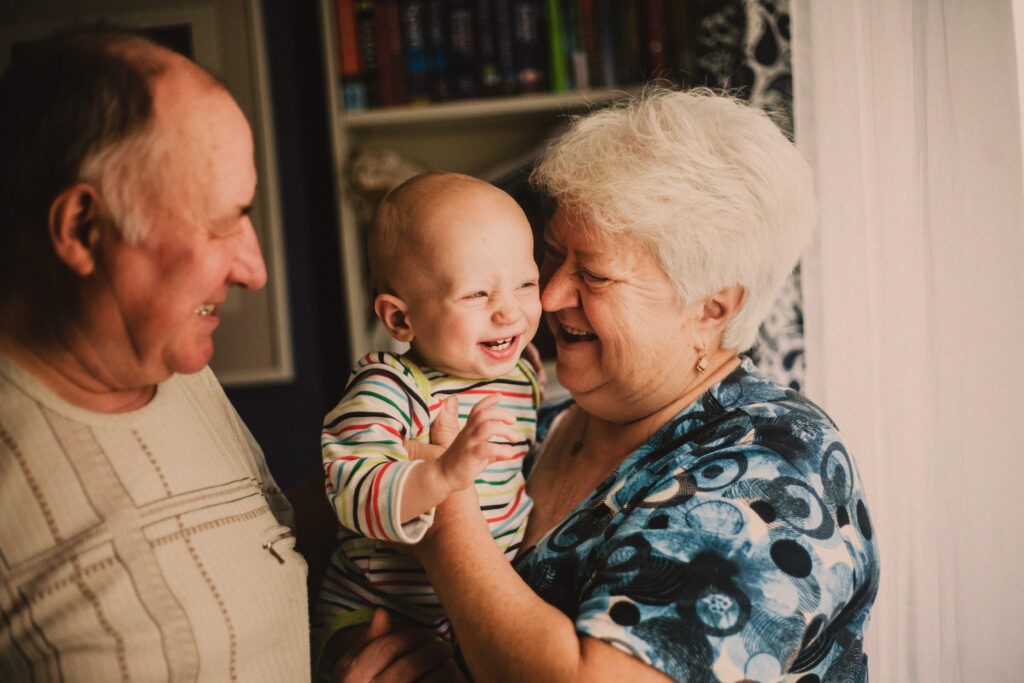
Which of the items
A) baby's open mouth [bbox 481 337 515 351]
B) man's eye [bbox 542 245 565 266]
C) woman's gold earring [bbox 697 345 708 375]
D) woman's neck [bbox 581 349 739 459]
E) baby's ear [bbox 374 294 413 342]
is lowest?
woman's neck [bbox 581 349 739 459]

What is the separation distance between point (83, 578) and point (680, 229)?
0.89 metres

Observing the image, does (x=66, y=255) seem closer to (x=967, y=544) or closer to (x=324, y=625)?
(x=324, y=625)

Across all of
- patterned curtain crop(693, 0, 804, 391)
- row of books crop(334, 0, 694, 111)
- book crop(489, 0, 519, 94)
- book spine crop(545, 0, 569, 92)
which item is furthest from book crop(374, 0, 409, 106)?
patterned curtain crop(693, 0, 804, 391)

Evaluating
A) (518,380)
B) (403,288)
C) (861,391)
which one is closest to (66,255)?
(403,288)

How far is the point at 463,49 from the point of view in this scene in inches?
95.7

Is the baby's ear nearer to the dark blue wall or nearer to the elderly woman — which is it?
the elderly woman

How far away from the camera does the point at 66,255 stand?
71 centimetres

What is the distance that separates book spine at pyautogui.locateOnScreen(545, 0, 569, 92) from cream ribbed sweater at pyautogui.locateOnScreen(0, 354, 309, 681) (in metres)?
1.82

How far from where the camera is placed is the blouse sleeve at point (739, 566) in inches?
33.5

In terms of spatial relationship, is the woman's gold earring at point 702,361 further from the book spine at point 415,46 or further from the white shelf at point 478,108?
the book spine at point 415,46

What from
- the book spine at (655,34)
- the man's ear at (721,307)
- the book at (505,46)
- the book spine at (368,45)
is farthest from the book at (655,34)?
the man's ear at (721,307)

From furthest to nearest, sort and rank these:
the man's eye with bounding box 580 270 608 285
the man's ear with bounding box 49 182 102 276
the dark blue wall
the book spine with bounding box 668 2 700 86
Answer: the dark blue wall < the book spine with bounding box 668 2 700 86 < the man's eye with bounding box 580 270 608 285 < the man's ear with bounding box 49 182 102 276

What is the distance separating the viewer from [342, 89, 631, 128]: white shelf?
240cm

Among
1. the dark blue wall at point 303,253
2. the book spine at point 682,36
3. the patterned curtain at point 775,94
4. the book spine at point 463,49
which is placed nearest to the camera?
the patterned curtain at point 775,94
